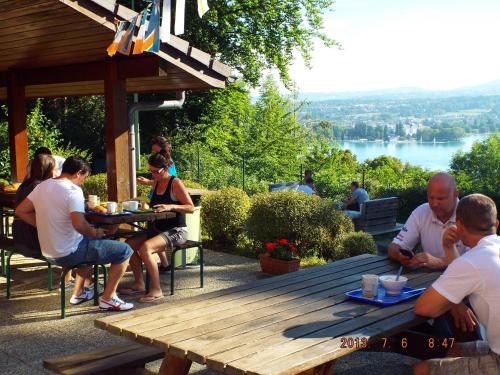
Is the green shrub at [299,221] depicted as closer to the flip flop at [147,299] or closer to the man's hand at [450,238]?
the flip flop at [147,299]

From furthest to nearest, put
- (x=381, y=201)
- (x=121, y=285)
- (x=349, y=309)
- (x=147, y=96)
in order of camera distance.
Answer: (x=147, y=96) → (x=381, y=201) → (x=121, y=285) → (x=349, y=309)

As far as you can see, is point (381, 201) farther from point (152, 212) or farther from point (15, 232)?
point (15, 232)

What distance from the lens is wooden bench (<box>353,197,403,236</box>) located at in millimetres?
10234

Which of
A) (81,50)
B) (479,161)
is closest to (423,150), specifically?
(479,161)

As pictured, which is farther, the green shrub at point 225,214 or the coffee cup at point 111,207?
the green shrub at point 225,214

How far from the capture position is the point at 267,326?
2.92 metres

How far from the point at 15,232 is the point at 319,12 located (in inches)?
844

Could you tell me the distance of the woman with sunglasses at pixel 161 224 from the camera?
20.3ft

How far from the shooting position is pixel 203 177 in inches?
755

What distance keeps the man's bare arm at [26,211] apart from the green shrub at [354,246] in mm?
3970

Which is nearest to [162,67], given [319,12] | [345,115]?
Answer: [319,12]

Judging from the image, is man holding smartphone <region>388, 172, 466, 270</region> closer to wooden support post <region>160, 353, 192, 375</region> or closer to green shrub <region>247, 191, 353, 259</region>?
wooden support post <region>160, 353, 192, 375</region>

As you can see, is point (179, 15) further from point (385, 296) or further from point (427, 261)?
point (385, 296)

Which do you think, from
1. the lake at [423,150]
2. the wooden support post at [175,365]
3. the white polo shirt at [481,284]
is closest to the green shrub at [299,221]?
the wooden support post at [175,365]
